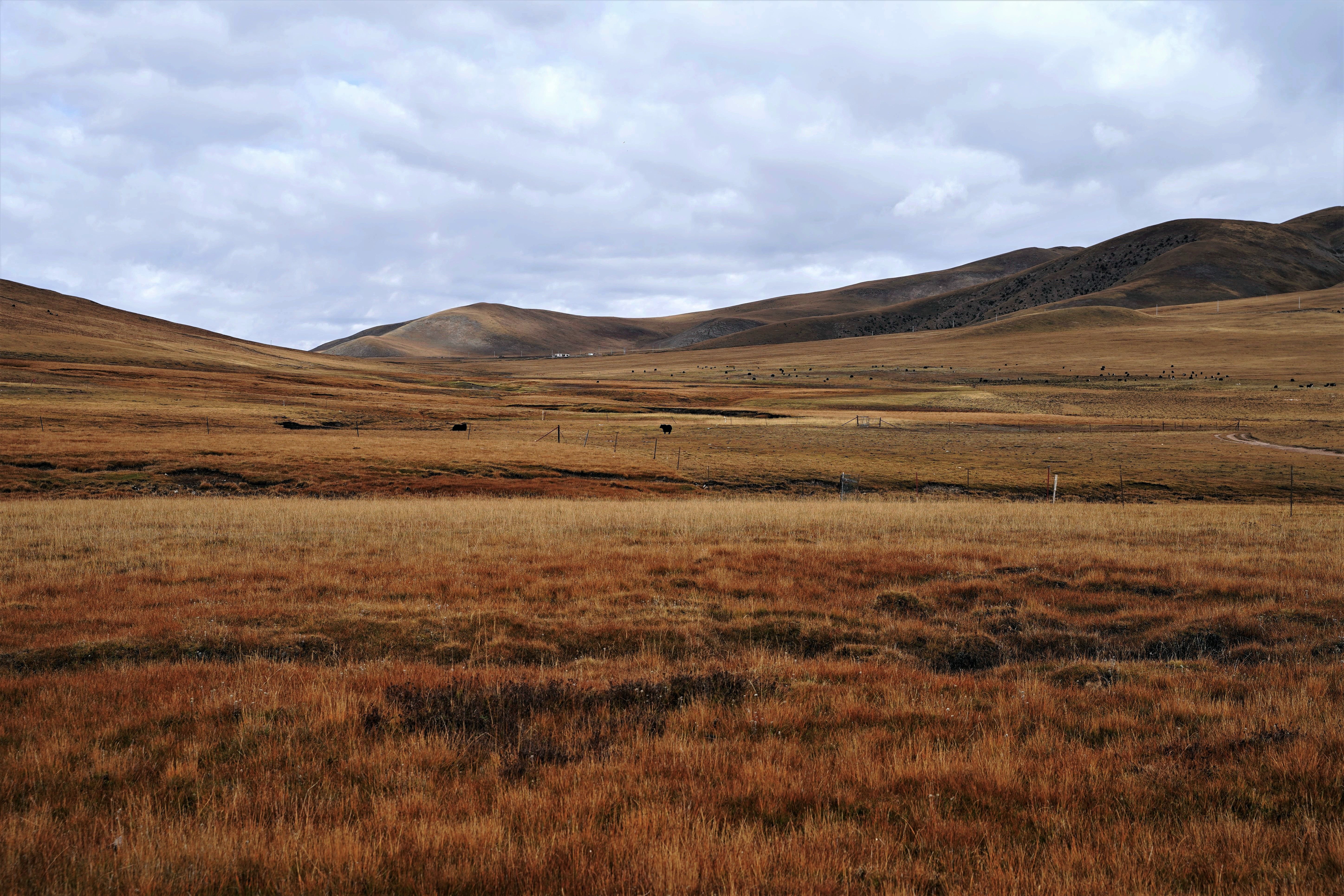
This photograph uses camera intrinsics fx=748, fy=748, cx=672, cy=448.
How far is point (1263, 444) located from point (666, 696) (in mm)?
63567

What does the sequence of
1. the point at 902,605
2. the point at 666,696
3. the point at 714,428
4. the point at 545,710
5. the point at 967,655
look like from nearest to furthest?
1. the point at 545,710
2. the point at 666,696
3. the point at 967,655
4. the point at 902,605
5. the point at 714,428

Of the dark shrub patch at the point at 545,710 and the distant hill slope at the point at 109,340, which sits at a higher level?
the distant hill slope at the point at 109,340

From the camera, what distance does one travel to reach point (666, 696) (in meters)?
8.36

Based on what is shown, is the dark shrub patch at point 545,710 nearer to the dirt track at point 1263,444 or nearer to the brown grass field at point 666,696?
the brown grass field at point 666,696

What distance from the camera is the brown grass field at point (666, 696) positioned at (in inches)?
187

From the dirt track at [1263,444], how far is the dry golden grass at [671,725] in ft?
143

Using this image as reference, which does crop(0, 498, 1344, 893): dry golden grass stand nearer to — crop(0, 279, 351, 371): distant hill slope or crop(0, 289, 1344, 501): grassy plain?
crop(0, 289, 1344, 501): grassy plain

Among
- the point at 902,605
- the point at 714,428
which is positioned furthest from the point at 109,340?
the point at 902,605

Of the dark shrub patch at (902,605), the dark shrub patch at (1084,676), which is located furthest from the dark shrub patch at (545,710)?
the dark shrub patch at (902,605)

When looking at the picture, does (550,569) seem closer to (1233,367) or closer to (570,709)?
(570,709)

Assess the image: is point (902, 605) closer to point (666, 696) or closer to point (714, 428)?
point (666, 696)

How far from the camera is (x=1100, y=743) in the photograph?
694cm

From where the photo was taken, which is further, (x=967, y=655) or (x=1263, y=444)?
(x=1263, y=444)

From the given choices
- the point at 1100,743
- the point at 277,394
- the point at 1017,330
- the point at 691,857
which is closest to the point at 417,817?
the point at 691,857
